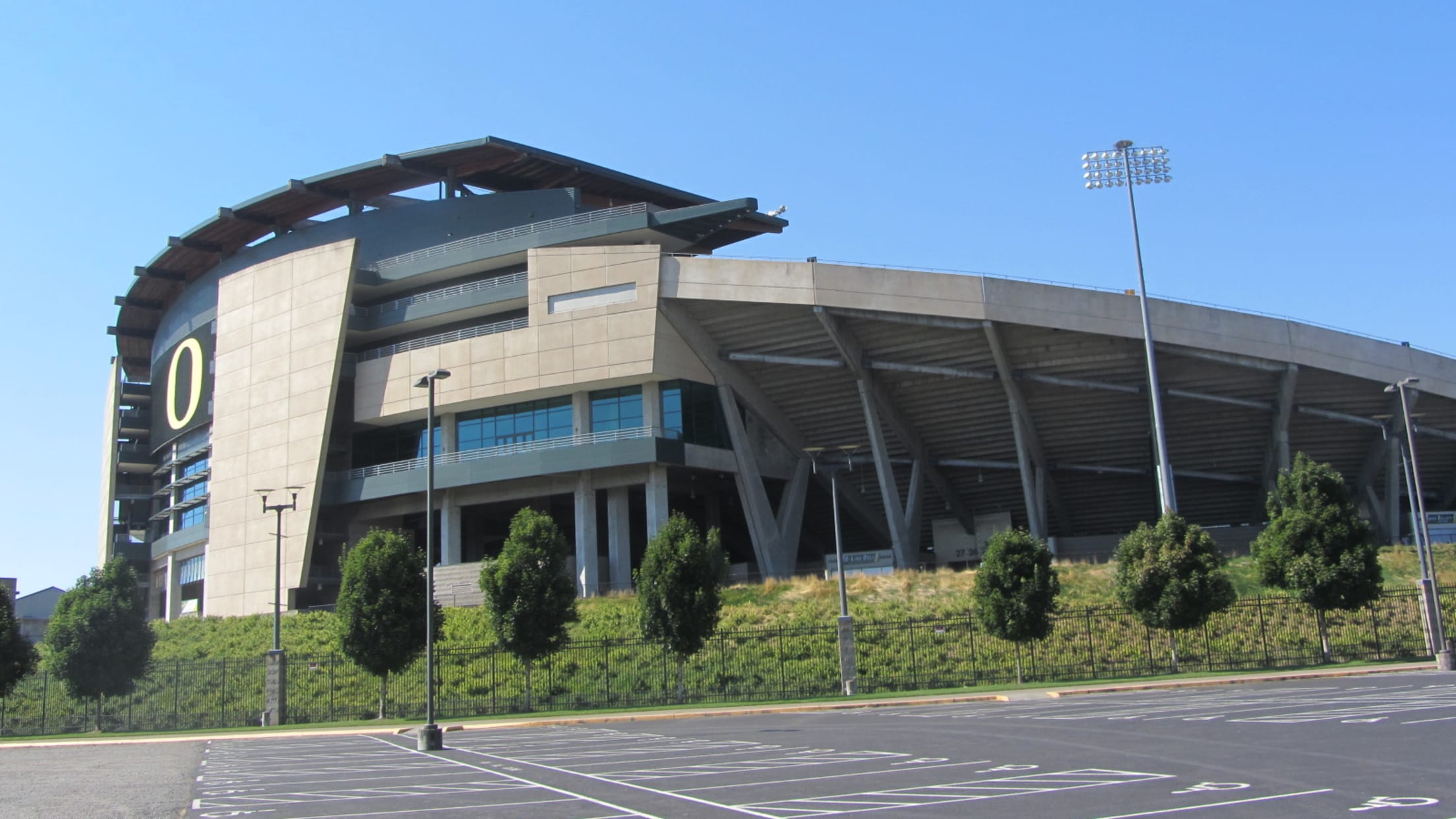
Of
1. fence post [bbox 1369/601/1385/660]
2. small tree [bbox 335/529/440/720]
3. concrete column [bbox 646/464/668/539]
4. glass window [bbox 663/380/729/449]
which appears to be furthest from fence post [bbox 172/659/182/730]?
fence post [bbox 1369/601/1385/660]

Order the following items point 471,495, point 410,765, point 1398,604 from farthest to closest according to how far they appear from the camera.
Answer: point 471,495 → point 1398,604 → point 410,765

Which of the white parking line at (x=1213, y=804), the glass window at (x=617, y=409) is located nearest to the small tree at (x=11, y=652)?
the glass window at (x=617, y=409)

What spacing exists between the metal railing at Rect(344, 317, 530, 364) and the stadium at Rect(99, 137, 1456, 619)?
17 cm

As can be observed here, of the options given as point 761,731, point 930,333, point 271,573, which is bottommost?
point 761,731

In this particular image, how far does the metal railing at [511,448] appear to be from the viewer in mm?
54938

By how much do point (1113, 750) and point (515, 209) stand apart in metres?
49.3

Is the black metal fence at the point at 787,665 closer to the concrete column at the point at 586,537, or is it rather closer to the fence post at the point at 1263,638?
the fence post at the point at 1263,638

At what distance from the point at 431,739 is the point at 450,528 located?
35589 mm

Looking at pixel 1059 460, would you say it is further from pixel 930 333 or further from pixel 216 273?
pixel 216 273

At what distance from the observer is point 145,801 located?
16.6m

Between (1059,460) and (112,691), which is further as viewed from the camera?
(1059,460)

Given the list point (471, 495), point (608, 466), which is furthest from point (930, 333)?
point (471, 495)

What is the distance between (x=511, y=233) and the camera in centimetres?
5869

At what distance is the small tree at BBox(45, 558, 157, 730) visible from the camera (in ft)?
133
